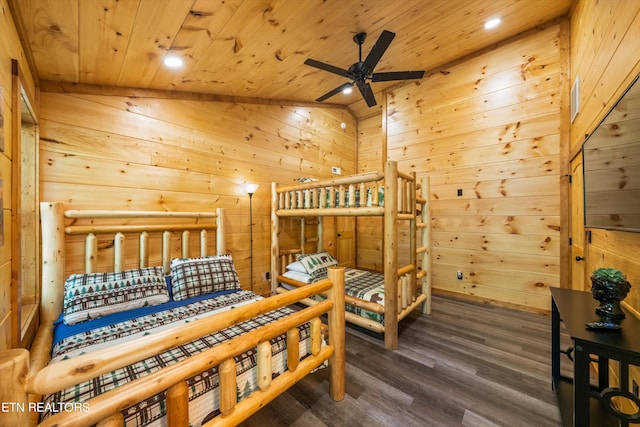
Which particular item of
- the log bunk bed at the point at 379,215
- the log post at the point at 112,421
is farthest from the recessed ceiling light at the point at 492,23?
the log post at the point at 112,421

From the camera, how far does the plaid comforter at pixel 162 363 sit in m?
0.99

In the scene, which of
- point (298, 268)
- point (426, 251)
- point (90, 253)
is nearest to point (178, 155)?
point (90, 253)

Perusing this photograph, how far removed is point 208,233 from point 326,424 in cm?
220

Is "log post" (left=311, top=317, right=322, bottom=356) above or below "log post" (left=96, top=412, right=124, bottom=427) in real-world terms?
below

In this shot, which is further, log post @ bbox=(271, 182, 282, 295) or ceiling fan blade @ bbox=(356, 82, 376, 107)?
log post @ bbox=(271, 182, 282, 295)

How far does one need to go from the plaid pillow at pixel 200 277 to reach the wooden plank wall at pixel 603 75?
9.15 feet

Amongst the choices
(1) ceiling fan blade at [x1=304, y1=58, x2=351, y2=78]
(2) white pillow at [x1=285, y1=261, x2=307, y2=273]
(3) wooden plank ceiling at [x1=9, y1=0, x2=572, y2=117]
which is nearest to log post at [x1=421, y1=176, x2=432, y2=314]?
(2) white pillow at [x1=285, y1=261, x2=307, y2=273]

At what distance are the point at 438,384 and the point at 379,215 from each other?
1368 mm

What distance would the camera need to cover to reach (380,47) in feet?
6.66

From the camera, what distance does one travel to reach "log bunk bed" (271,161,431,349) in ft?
7.22

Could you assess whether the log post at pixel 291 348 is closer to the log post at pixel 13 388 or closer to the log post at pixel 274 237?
the log post at pixel 13 388

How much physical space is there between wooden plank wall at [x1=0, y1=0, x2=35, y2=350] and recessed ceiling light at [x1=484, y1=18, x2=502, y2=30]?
154 inches

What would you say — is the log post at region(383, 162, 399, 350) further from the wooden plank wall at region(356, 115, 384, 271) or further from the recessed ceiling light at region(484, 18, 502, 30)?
the wooden plank wall at region(356, 115, 384, 271)

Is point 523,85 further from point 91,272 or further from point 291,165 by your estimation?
point 91,272
